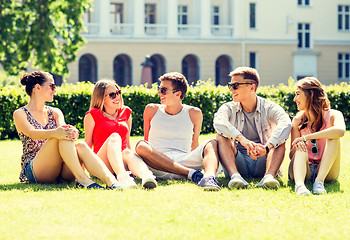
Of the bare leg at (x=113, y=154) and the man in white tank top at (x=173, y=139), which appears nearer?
the bare leg at (x=113, y=154)

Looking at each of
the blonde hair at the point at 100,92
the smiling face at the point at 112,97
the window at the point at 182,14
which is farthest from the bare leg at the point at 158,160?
the window at the point at 182,14

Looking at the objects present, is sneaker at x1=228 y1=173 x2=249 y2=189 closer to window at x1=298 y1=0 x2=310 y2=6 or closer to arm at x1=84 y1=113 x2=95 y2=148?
arm at x1=84 y1=113 x2=95 y2=148

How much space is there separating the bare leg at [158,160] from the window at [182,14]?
3576 centimetres

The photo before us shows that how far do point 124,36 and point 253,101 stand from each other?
1278 inches

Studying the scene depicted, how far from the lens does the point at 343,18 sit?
43750 mm

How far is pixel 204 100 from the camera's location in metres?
15.4

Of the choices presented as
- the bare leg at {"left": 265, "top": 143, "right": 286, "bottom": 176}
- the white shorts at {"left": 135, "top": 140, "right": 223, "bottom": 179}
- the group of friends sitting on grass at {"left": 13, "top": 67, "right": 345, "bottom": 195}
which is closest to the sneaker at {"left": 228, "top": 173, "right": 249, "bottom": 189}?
the group of friends sitting on grass at {"left": 13, "top": 67, "right": 345, "bottom": 195}

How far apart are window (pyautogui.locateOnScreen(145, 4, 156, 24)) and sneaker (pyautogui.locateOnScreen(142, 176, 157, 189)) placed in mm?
35927

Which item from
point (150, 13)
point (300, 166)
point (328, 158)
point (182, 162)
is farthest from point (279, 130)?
point (150, 13)

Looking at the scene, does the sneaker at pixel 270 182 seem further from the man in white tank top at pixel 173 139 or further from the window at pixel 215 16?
the window at pixel 215 16

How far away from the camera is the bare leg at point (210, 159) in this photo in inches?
235

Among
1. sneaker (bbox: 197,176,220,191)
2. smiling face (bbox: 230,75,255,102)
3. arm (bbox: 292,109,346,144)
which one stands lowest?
sneaker (bbox: 197,176,220,191)

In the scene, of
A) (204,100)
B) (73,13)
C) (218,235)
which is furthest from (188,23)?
(218,235)

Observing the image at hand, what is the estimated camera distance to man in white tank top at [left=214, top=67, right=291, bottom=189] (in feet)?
20.0
